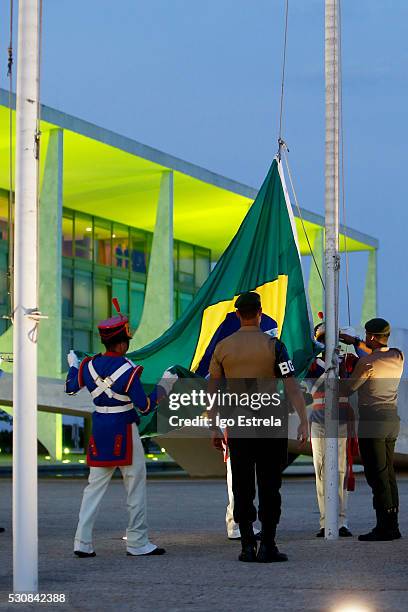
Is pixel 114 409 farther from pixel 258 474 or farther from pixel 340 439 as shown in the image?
pixel 340 439

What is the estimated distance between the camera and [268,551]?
848 cm

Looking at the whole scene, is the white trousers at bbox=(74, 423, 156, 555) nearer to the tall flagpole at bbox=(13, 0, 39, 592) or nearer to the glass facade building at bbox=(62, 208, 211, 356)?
the tall flagpole at bbox=(13, 0, 39, 592)

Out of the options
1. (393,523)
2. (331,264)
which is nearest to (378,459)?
(393,523)

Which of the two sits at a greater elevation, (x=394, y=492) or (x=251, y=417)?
(x=251, y=417)

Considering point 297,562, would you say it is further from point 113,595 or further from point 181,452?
point 181,452

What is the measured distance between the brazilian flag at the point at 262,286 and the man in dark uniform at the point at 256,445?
2.95 m

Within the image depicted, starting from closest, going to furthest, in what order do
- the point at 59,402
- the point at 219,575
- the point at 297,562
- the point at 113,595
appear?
the point at 113,595 < the point at 219,575 < the point at 297,562 < the point at 59,402

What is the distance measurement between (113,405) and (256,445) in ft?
3.66

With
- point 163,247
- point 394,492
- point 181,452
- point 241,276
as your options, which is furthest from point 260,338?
point 163,247

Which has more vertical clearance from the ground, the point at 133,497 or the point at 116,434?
the point at 116,434

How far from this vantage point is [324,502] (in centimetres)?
1022

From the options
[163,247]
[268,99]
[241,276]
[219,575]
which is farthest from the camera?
[268,99]

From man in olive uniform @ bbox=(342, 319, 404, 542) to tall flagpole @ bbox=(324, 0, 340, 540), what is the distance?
Answer: 215 mm

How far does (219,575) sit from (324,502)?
2602 millimetres
